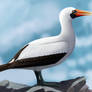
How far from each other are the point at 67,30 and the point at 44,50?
0.92 m

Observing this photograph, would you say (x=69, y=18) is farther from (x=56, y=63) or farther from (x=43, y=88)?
(x=43, y=88)

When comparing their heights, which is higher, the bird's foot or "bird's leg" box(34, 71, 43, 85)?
"bird's leg" box(34, 71, 43, 85)

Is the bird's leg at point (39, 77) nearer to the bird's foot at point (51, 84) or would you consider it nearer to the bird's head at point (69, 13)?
the bird's foot at point (51, 84)

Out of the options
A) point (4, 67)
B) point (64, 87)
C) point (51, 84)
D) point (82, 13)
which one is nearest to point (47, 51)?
point (51, 84)

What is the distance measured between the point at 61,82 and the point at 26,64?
1171mm

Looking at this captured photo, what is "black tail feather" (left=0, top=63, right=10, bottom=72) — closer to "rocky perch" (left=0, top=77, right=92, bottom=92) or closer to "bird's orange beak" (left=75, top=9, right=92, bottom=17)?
"rocky perch" (left=0, top=77, right=92, bottom=92)

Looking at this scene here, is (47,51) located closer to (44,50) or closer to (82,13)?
(44,50)

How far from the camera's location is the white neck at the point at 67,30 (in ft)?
32.4

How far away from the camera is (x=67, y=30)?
10000mm

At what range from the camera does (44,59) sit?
9586mm

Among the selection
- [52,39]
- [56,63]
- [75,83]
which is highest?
[52,39]

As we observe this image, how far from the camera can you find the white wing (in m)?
9.62

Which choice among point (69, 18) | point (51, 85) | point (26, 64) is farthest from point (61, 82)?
point (69, 18)

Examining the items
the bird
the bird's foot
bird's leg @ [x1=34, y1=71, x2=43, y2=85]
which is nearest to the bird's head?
the bird
